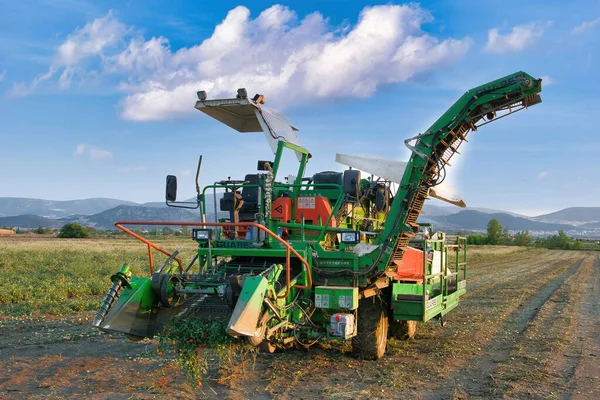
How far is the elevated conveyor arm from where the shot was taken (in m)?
8.16

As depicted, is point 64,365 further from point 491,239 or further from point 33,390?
point 491,239

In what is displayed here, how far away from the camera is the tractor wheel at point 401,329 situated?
10000mm

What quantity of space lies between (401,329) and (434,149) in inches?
140

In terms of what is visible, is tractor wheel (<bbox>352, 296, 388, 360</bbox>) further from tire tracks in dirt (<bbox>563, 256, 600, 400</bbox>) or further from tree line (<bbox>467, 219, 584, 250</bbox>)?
tree line (<bbox>467, 219, 584, 250</bbox>)

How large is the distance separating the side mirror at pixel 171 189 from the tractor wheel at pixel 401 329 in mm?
4455

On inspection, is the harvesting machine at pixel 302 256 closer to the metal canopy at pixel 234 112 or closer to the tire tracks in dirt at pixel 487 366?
the metal canopy at pixel 234 112

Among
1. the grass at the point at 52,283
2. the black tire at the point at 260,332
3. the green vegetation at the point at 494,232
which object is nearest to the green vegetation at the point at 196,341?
the black tire at the point at 260,332

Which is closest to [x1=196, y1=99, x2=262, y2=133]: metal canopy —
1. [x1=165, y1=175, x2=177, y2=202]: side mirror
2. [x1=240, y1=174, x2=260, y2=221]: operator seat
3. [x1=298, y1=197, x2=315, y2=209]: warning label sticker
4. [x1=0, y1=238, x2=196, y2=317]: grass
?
[x1=240, y1=174, x2=260, y2=221]: operator seat

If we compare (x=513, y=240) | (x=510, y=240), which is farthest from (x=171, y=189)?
(x=513, y=240)

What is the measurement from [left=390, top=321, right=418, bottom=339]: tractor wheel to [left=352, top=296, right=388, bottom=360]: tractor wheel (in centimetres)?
150

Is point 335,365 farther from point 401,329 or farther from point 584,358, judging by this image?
point 584,358

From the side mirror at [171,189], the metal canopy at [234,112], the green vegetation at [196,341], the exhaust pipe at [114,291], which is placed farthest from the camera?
the metal canopy at [234,112]

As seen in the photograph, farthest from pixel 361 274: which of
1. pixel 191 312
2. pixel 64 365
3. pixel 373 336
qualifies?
pixel 64 365

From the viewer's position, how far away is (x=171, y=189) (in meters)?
8.31
